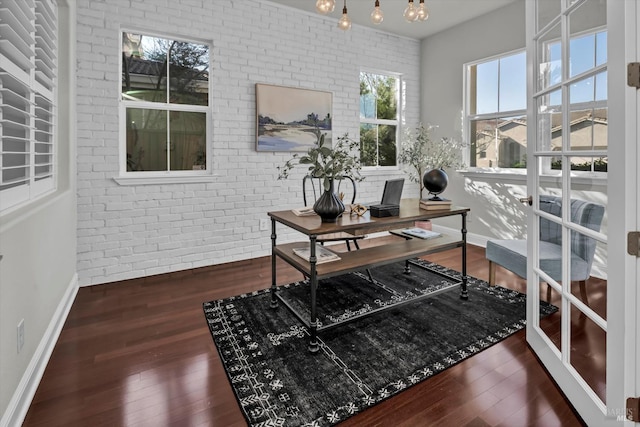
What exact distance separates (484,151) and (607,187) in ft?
11.6

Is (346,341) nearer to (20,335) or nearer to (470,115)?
(20,335)

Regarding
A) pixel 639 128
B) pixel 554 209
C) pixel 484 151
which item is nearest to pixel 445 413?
pixel 554 209

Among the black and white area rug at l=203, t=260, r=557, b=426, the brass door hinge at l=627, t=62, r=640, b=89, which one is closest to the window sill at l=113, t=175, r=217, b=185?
the black and white area rug at l=203, t=260, r=557, b=426

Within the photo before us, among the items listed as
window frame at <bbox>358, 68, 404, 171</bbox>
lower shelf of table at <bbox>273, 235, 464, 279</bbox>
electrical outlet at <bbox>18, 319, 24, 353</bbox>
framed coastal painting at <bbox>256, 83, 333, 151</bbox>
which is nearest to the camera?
electrical outlet at <bbox>18, 319, 24, 353</bbox>

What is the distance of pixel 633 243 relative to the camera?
4.06ft

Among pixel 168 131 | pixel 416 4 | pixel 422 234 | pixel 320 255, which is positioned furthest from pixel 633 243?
pixel 416 4

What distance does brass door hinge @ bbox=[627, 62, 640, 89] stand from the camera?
1.20 metres

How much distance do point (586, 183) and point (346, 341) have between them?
1519mm

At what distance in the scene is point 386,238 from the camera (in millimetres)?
5027

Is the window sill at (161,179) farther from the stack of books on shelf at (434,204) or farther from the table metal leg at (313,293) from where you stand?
the stack of books on shelf at (434,204)

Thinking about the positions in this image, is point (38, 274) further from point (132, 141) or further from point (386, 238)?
point (386, 238)

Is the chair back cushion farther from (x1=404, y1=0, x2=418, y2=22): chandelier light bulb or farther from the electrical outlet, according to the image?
the electrical outlet

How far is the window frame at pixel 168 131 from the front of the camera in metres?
3.42

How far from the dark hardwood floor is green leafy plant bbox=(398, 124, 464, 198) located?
294 centimetres
